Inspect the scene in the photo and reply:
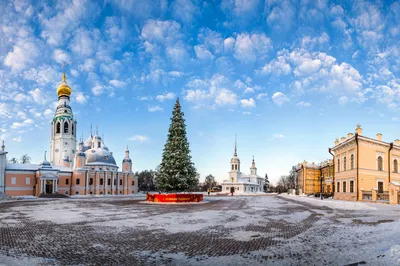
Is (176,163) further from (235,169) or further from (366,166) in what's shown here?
(235,169)

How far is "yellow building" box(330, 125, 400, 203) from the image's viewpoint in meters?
32.9

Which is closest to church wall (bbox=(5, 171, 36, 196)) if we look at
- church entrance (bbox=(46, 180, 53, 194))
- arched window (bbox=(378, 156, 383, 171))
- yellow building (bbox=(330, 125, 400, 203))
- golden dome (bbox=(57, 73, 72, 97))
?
church entrance (bbox=(46, 180, 53, 194))

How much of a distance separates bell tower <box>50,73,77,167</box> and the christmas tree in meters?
39.8

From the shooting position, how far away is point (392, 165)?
35.6 m

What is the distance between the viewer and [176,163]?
105ft

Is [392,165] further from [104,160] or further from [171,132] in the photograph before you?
[104,160]

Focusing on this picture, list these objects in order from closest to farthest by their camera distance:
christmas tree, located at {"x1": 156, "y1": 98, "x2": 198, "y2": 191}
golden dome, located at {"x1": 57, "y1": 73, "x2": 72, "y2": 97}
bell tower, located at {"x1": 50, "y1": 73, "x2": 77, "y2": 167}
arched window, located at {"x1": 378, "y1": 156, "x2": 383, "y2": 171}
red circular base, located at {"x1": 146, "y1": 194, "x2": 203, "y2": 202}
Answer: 1. red circular base, located at {"x1": 146, "y1": 194, "x2": 203, "y2": 202}
2. christmas tree, located at {"x1": 156, "y1": 98, "x2": 198, "y2": 191}
3. arched window, located at {"x1": 378, "y1": 156, "x2": 383, "y2": 171}
4. bell tower, located at {"x1": 50, "y1": 73, "x2": 77, "y2": 167}
5. golden dome, located at {"x1": 57, "y1": 73, "x2": 72, "y2": 97}

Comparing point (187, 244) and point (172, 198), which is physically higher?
point (187, 244)

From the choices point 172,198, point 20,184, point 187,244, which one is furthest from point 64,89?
point 187,244

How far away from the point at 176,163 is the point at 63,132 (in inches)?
1722

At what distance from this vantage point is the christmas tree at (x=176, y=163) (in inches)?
1260

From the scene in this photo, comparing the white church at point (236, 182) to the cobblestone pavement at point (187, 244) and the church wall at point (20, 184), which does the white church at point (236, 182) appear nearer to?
the church wall at point (20, 184)

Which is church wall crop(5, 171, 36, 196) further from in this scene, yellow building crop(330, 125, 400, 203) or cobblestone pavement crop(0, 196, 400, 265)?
yellow building crop(330, 125, 400, 203)

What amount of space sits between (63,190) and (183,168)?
117 ft
